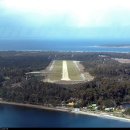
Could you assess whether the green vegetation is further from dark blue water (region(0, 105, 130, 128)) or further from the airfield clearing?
dark blue water (region(0, 105, 130, 128))

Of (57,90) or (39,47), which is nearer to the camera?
(57,90)

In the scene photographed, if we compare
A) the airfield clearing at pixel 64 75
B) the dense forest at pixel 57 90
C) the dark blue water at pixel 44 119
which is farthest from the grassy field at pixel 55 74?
the dark blue water at pixel 44 119

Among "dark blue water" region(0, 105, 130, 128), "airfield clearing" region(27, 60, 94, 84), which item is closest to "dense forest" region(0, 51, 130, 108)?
"airfield clearing" region(27, 60, 94, 84)

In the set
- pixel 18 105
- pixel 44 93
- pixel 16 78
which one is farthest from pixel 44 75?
pixel 18 105

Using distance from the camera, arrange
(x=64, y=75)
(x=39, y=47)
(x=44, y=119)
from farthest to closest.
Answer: (x=39, y=47)
(x=64, y=75)
(x=44, y=119)

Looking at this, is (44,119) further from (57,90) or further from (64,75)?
(64,75)

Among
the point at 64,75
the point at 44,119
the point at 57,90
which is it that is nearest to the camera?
the point at 44,119

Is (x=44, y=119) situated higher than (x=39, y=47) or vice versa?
(x=39, y=47)

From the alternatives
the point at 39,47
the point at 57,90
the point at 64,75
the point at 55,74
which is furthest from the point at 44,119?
the point at 39,47

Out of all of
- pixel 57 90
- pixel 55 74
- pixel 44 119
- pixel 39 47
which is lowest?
pixel 44 119
